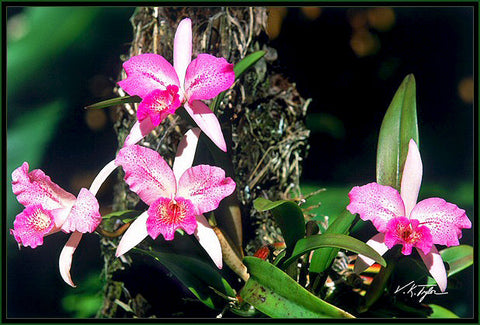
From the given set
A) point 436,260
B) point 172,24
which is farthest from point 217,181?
point 172,24

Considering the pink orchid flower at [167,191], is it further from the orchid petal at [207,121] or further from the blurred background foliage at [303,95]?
the blurred background foliage at [303,95]

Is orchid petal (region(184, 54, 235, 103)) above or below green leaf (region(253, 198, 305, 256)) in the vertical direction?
above

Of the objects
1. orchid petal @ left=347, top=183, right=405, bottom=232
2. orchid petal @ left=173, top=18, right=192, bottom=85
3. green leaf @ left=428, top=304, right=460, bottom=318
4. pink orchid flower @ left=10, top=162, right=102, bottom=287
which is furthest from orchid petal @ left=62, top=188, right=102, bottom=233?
green leaf @ left=428, top=304, right=460, bottom=318

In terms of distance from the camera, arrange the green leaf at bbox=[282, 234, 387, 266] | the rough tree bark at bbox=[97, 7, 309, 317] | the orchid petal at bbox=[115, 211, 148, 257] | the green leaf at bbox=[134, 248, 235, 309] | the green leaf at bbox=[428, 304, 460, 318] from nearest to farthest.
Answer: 1. the green leaf at bbox=[282, 234, 387, 266]
2. the orchid petal at bbox=[115, 211, 148, 257]
3. the green leaf at bbox=[134, 248, 235, 309]
4. the green leaf at bbox=[428, 304, 460, 318]
5. the rough tree bark at bbox=[97, 7, 309, 317]

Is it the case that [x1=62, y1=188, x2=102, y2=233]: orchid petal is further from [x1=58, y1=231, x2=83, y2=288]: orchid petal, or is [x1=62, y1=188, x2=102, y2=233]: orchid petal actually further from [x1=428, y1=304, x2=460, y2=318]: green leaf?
[x1=428, y1=304, x2=460, y2=318]: green leaf
